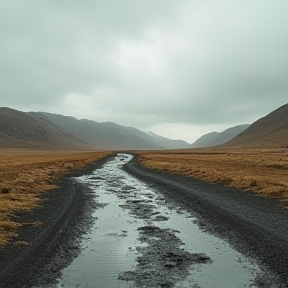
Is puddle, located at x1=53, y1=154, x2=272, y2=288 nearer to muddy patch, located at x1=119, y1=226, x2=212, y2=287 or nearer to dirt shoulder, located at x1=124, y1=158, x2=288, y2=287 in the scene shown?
muddy patch, located at x1=119, y1=226, x2=212, y2=287

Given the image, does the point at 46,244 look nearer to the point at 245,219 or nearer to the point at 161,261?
the point at 161,261

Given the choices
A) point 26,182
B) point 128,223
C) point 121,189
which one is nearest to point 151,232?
point 128,223

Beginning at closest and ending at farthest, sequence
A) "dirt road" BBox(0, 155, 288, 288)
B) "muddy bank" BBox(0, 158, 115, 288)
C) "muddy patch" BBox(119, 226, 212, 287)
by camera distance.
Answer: "muddy patch" BBox(119, 226, 212, 287), "muddy bank" BBox(0, 158, 115, 288), "dirt road" BBox(0, 155, 288, 288)

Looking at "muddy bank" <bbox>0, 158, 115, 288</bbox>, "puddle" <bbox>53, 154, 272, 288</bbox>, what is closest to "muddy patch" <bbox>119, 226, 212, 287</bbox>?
"puddle" <bbox>53, 154, 272, 288</bbox>

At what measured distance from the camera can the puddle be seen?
441 inches

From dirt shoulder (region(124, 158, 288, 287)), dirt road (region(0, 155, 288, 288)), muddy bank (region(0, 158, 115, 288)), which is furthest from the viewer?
dirt shoulder (region(124, 158, 288, 287))

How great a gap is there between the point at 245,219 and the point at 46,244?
11.4 metres

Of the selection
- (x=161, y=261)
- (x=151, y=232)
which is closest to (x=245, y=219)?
(x=151, y=232)

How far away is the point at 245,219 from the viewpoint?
1947 cm

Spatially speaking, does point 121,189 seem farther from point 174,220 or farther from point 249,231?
point 249,231

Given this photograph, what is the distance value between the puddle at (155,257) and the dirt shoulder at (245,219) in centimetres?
74

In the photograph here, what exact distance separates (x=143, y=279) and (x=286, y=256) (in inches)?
229

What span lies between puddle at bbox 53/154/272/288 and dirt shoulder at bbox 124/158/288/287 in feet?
2.42

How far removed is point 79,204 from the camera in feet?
87.2
